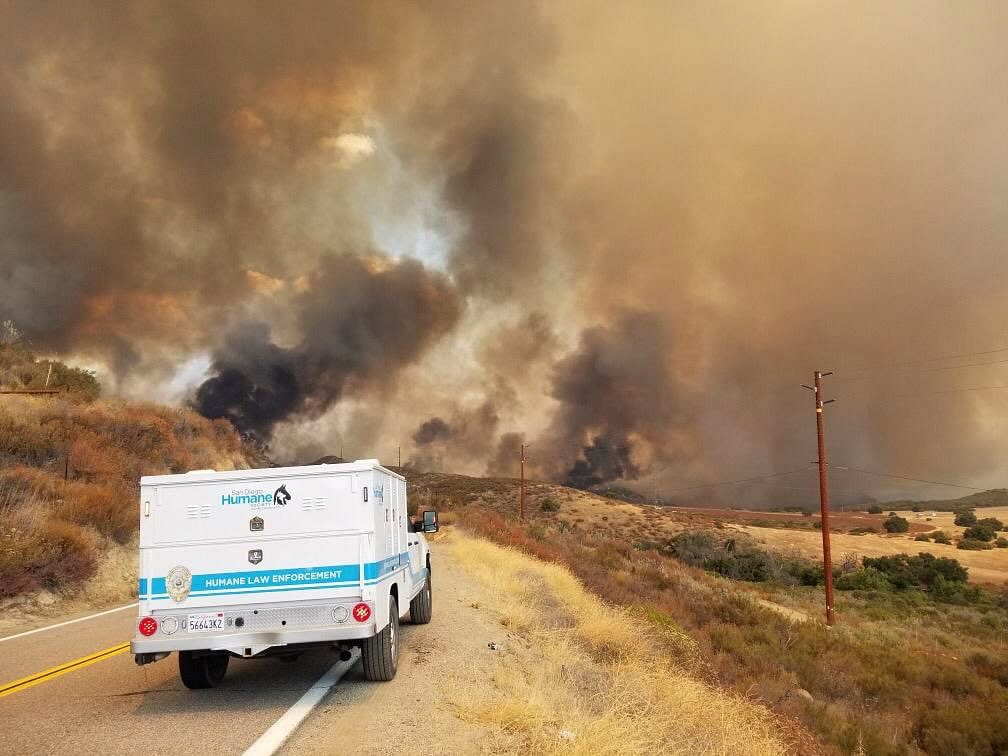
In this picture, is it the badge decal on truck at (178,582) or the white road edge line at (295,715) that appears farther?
the badge decal on truck at (178,582)

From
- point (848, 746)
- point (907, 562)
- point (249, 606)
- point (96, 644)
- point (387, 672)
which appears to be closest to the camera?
point (249, 606)

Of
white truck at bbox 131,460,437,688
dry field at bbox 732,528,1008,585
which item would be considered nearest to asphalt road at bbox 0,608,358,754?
white truck at bbox 131,460,437,688

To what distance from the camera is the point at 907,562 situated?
173 ft

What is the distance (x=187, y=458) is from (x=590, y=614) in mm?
21840

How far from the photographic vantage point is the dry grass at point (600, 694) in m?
6.88

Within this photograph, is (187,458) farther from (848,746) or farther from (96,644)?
(848,746)

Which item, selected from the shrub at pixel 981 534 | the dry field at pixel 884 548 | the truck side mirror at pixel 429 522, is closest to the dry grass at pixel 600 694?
A: the truck side mirror at pixel 429 522

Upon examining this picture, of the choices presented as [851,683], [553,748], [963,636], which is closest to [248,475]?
[553,748]

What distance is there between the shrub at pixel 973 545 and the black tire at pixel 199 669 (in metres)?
76.9

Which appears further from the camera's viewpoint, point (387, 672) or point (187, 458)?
point (187, 458)

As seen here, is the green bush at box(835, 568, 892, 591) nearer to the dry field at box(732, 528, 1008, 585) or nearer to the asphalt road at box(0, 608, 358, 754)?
the dry field at box(732, 528, 1008, 585)

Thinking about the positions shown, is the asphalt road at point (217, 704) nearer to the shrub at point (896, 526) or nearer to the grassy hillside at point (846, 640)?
the grassy hillside at point (846, 640)

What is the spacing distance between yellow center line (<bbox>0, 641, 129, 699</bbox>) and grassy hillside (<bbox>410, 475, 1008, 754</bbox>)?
10.5 meters

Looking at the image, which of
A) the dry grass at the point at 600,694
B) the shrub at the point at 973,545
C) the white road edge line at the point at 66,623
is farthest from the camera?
the shrub at the point at 973,545
